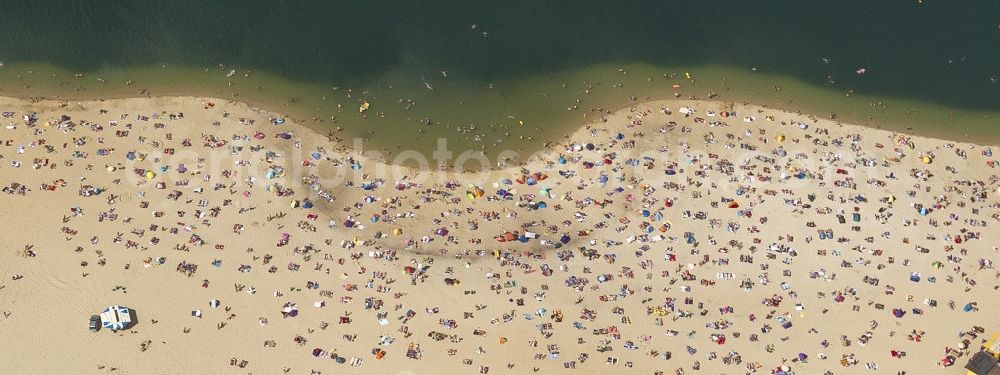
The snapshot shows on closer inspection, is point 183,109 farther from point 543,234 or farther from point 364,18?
point 543,234

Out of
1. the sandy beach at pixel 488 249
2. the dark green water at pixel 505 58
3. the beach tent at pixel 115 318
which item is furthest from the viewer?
the dark green water at pixel 505 58

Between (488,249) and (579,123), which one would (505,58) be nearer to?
(579,123)

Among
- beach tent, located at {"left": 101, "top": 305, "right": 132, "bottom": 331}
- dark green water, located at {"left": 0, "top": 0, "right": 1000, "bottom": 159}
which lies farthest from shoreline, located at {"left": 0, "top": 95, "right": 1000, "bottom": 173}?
beach tent, located at {"left": 101, "top": 305, "right": 132, "bottom": 331}

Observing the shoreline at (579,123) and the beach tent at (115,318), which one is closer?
the beach tent at (115,318)

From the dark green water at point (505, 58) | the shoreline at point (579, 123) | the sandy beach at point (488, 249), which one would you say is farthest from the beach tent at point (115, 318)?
the dark green water at point (505, 58)

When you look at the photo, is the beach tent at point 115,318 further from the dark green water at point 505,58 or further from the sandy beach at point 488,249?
the dark green water at point 505,58

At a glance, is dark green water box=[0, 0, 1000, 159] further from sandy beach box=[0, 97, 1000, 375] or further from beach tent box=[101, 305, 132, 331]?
beach tent box=[101, 305, 132, 331]
